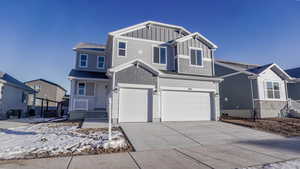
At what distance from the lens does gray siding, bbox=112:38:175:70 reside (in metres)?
12.0

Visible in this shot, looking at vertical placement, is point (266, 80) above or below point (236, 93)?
above

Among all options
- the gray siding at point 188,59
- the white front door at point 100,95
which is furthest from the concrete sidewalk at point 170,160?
the white front door at point 100,95

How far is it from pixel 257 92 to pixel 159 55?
9573 mm

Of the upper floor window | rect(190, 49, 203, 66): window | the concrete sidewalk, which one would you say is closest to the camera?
the concrete sidewalk

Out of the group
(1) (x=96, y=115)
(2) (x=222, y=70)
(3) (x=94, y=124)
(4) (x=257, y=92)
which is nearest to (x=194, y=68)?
(2) (x=222, y=70)

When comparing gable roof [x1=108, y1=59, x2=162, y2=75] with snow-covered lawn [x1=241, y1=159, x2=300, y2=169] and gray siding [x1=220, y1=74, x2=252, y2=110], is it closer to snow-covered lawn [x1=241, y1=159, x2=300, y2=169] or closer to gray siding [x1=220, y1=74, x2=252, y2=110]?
snow-covered lawn [x1=241, y1=159, x2=300, y2=169]

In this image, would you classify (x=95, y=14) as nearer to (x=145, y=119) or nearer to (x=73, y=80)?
(x=73, y=80)

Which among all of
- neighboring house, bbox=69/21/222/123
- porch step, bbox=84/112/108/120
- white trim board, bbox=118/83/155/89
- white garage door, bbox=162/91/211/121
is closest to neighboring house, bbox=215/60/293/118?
neighboring house, bbox=69/21/222/123

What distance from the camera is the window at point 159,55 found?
512 inches

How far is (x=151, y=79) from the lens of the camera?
10617 millimetres

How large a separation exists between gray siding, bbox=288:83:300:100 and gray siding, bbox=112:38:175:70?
1586 cm

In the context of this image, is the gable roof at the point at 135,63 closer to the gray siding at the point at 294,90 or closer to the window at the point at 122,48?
the window at the point at 122,48

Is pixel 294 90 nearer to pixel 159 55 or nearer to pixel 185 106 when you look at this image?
pixel 185 106

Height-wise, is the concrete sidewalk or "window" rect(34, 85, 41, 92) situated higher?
"window" rect(34, 85, 41, 92)
